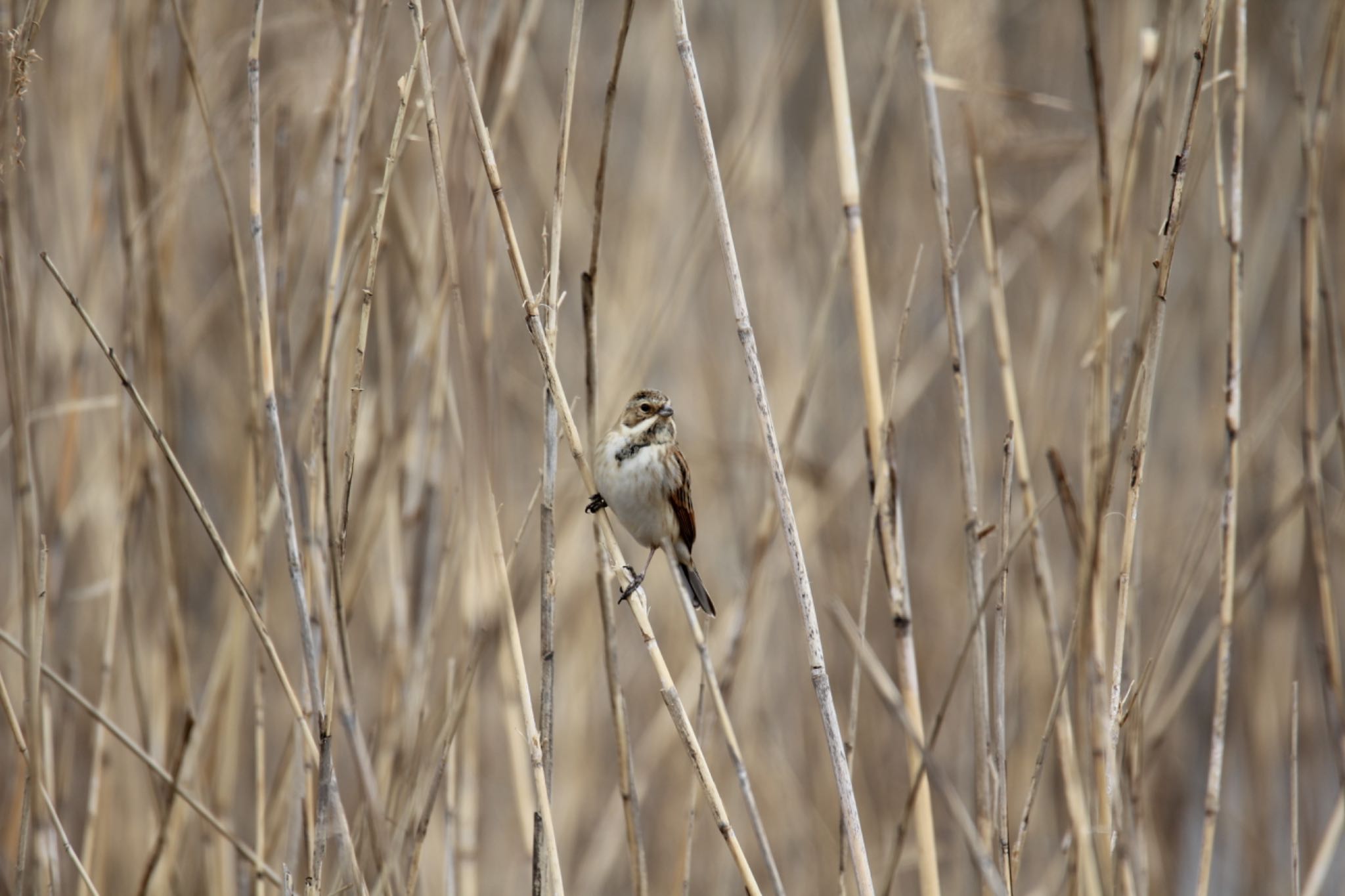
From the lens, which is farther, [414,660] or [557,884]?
[414,660]

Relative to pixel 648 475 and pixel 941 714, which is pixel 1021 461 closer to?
pixel 941 714

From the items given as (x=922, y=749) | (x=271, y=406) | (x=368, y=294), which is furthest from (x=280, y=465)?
(x=922, y=749)

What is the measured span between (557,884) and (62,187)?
7.03 feet

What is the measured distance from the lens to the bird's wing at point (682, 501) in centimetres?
264

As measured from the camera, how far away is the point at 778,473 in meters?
1.63

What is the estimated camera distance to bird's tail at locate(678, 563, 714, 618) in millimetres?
2562

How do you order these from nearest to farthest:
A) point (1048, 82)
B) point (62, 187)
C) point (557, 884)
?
point (557, 884), point (62, 187), point (1048, 82)

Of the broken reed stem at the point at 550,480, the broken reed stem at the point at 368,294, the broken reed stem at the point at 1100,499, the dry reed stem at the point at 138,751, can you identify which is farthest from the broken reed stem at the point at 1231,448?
the dry reed stem at the point at 138,751

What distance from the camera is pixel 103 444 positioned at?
281 centimetres

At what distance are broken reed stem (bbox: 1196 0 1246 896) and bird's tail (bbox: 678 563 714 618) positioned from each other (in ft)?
3.38

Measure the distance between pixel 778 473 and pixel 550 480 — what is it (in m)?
0.38

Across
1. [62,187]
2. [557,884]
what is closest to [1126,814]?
[557,884]

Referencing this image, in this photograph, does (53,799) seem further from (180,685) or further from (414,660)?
(414,660)

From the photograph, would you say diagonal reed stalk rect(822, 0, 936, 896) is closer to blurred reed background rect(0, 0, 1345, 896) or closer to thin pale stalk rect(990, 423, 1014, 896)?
blurred reed background rect(0, 0, 1345, 896)
